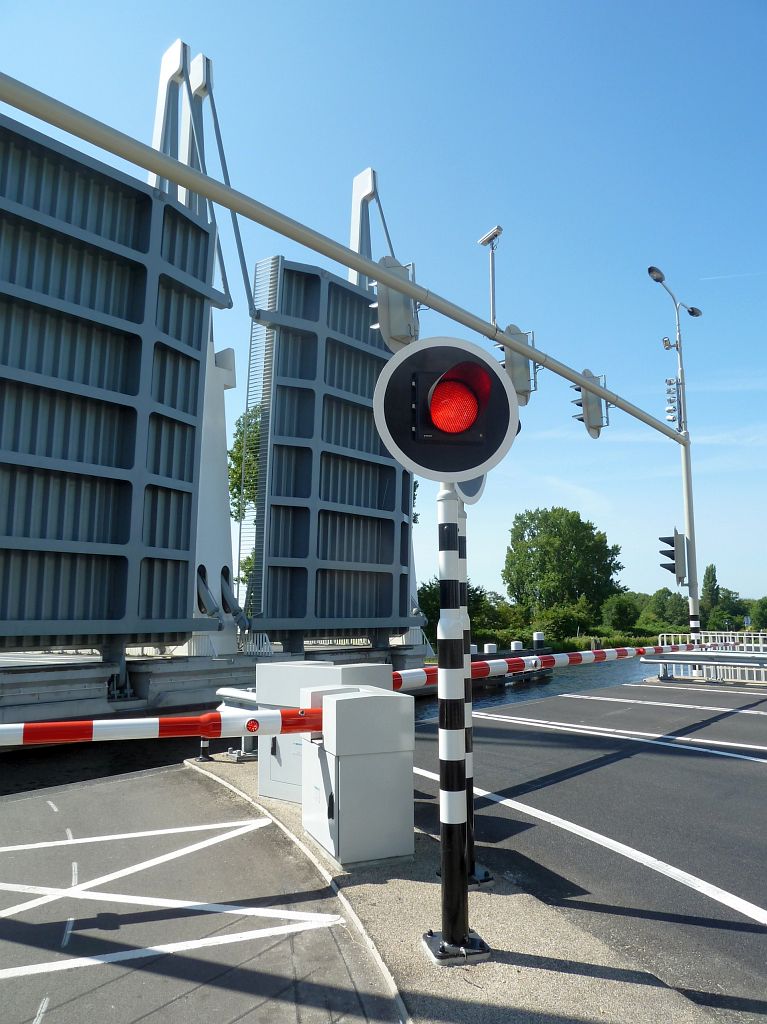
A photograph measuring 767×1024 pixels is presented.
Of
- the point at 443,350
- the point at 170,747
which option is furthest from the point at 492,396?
the point at 170,747

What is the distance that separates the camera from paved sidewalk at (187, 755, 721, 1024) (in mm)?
2766

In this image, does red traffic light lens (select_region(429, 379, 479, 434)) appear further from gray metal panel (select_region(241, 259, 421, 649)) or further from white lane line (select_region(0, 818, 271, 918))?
gray metal panel (select_region(241, 259, 421, 649))

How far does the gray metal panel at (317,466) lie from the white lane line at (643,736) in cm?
1023

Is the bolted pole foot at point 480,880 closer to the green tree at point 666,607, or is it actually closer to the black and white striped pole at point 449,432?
the black and white striped pole at point 449,432

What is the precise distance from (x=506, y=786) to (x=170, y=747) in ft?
29.3

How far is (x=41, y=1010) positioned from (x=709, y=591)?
112553mm

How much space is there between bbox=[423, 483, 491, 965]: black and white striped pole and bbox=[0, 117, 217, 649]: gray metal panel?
13368mm

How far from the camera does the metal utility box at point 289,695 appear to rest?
5.93 metres

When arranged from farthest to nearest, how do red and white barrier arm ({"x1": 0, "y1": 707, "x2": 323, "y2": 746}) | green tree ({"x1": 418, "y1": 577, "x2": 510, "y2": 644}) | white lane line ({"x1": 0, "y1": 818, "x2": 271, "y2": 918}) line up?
green tree ({"x1": 418, "y1": 577, "x2": 510, "y2": 644}) → red and white barrier arm ({"x1": 0, "y1": 707, "x2": 323, "y2": 746}) → white lane line ({"x1": 0, "y1": 818, "x2": 271, "y2": 918})

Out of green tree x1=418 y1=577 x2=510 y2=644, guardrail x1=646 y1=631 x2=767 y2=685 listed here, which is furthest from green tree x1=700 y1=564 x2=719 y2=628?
guardrail x1=646 y1=631 x2=767 y2=685

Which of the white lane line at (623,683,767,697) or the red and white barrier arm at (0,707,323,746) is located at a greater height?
the red and white barrier arm at (0,707,323,746)

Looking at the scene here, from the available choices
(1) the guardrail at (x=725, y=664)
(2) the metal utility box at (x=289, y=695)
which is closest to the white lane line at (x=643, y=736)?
(2) the metal utility box at (x=289, y=695)

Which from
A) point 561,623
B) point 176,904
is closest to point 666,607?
point 561,623

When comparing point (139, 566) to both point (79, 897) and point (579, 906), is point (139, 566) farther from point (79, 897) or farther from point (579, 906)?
point (579, 906)
